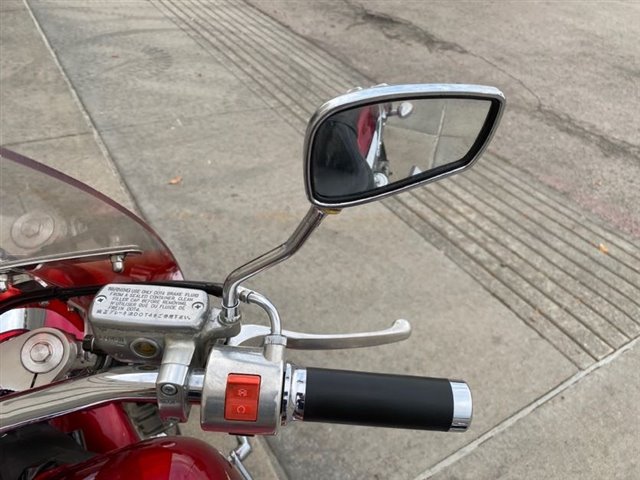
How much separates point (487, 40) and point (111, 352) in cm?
672

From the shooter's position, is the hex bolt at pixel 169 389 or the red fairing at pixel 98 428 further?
the red fairing at pixel 98 428

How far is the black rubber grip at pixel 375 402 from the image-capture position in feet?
2.81

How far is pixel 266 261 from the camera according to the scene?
3.02 feet

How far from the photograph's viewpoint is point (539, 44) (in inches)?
267

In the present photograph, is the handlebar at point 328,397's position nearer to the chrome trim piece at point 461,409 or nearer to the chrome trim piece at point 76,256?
the chrome trim piece at point 461,409

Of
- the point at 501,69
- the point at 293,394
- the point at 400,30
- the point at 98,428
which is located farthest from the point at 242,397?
the point at 400,30

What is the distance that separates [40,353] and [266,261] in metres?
0.60

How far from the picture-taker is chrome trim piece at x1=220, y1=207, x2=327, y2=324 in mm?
881

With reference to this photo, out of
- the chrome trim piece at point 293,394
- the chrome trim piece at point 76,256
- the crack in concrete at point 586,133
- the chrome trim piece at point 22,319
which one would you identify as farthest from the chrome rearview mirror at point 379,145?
the crack in concrete at point 586,133

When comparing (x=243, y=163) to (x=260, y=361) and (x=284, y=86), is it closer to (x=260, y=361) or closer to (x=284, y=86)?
(x=284, y=86)

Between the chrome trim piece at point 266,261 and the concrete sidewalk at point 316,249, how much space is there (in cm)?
145

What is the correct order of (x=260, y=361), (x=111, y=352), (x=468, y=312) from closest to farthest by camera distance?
1. (x=260, y=361)
2. (x=111, y=352)
3. (x=468, y=312)

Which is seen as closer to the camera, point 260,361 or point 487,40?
point 260,361

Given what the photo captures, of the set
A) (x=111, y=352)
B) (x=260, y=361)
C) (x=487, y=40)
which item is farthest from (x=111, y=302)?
(x=487, y=40)
